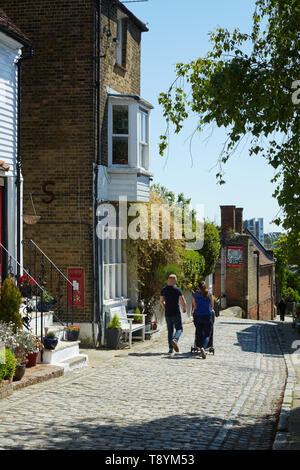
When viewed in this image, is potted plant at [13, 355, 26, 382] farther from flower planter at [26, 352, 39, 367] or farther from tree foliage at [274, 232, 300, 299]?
tree foliage at [274, 232, 300, 299]

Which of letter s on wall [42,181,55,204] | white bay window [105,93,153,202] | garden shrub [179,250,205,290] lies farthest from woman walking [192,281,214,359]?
garden shrub [179,250,205,290]

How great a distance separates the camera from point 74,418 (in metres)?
8.83

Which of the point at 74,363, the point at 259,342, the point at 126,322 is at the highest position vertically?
the point at 126,322

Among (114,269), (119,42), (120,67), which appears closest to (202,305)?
(114,269)

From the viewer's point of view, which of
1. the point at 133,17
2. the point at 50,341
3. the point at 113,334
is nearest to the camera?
the point at 50,341

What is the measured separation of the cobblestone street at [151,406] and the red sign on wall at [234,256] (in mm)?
29431

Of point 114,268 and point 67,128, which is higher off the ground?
point 67,128

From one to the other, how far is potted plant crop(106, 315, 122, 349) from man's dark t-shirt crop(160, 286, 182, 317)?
2.26 m

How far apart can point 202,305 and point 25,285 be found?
13.5ft

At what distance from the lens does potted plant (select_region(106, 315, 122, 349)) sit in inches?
677

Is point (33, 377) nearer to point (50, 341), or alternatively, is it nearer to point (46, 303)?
point (50, 341)

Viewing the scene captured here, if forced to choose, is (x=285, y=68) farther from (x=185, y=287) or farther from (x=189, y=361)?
(x=185, y=287)

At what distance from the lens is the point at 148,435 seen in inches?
313

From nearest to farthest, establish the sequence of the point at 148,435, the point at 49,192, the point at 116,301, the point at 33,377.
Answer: the point at 148,435
the point at 33,377
the point at 49,192
the point at 116,301
